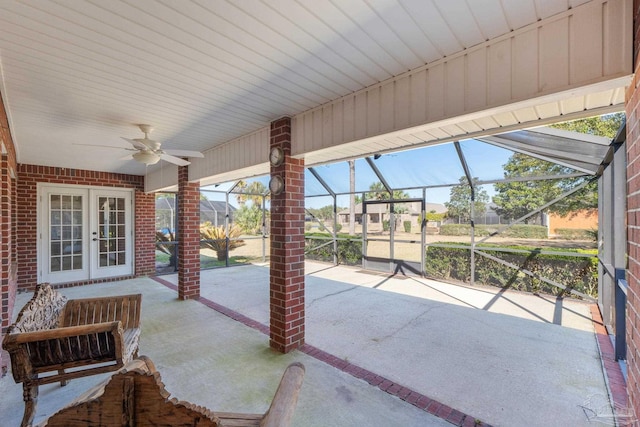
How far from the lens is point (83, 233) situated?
6539 mm

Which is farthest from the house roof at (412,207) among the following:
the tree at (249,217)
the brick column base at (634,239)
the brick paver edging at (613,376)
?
the brick column base at (634,239)

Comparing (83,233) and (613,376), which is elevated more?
(83,233)

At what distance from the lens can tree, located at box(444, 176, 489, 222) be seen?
648 centimetres

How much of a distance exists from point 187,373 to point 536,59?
3.81 m

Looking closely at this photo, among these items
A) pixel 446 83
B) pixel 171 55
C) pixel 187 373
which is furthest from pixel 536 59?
pixel 187 373

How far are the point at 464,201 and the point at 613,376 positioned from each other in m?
4.57

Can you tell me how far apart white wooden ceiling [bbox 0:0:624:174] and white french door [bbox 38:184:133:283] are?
13.2ft

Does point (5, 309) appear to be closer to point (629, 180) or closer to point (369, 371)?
point (369, 371)

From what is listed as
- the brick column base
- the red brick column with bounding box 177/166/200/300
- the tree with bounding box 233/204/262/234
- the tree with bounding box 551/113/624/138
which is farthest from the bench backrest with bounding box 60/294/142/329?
the tree with bounding box 551/113/624/138

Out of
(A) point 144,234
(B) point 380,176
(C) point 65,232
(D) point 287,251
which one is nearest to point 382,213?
(B) point 380,176

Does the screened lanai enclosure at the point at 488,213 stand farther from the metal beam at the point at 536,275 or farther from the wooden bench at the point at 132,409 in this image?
the wooden bench at the point at 132,409

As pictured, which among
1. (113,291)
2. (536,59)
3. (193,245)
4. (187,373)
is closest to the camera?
(536,59)

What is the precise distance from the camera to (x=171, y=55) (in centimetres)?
203

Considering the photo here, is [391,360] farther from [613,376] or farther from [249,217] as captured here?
[249,217]
